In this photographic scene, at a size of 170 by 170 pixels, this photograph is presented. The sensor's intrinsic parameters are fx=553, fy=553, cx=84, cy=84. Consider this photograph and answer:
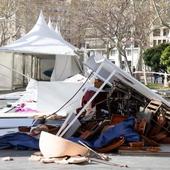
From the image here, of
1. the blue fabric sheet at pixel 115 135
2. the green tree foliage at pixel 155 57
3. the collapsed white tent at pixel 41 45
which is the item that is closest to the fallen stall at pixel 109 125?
the blue fabric sheet at pixel 115 135

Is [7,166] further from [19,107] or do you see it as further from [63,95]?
[19,107]

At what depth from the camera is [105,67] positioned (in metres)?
12.0

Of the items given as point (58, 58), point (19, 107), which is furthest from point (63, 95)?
point (58, 58)

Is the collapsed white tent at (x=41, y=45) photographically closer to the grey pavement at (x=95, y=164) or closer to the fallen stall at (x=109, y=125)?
the fallen stall at (x=109, y=125)

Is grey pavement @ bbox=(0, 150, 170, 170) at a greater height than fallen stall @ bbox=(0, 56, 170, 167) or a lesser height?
lesser

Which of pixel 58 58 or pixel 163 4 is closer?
pixel 58 58

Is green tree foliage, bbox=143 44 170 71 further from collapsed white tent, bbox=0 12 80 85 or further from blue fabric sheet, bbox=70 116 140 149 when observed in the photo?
blue fabric sheet, bbox=70 116 140 149

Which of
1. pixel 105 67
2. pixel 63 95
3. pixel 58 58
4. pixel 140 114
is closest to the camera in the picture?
pixel 105 67

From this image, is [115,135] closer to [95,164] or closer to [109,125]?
[109,125]

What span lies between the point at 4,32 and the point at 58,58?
983 inches

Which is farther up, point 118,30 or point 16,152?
point 118,30

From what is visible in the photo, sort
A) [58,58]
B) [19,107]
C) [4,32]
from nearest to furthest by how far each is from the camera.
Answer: [19,107] < [58,58] < [4,32]

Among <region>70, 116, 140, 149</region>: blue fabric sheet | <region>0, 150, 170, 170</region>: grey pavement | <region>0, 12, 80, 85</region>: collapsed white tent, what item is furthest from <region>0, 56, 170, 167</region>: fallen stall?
<region>0, 12, 80, 85</region>: collapsed white tent

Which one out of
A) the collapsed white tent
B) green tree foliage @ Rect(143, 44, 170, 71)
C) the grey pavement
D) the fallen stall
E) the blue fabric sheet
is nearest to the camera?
the grey pavement
